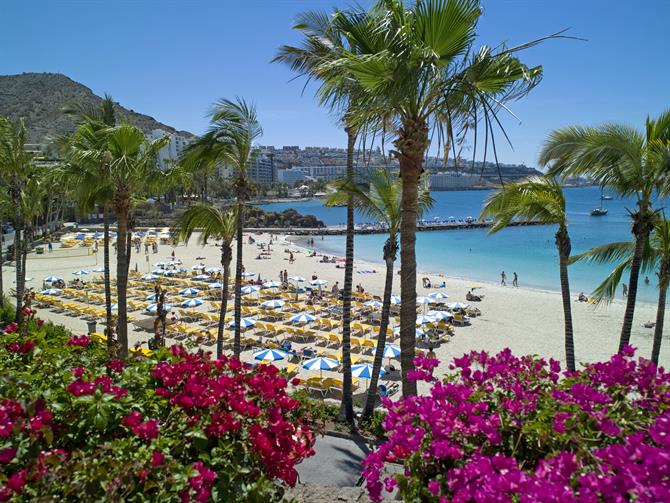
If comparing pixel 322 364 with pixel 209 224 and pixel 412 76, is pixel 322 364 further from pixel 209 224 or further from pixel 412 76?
pixel 412 76

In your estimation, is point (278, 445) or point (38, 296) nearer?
point (278, 445)

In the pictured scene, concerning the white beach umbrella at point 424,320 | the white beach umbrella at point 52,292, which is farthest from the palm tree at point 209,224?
the white beach umbrella at point 52,292

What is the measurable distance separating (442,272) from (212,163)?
36.4 meters

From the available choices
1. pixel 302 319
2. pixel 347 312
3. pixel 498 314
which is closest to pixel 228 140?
pixel 347 312

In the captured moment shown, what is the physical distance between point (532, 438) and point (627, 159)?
621cm

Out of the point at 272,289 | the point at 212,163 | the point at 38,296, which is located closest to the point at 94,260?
the point at 38,296

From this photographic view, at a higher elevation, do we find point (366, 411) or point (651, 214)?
point (651, 214)

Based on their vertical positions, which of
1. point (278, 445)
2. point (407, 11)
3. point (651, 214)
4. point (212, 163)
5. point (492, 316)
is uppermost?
point (407, 11)

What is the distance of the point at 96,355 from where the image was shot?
177 inches

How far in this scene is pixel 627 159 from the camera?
24.0 ft

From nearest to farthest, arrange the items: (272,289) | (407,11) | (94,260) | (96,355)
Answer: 1. (96,355)
2. (407,11)
3. (272,289)
4. (94,260)

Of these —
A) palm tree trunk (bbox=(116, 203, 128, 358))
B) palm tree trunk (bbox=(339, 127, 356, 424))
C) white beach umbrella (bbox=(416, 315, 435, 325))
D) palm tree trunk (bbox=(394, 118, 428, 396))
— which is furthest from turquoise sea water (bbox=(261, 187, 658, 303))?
palm tree trunk (bbox=(394, 118, 428, 396))

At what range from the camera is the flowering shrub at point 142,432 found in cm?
249

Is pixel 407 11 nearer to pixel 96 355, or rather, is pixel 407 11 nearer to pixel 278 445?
pixel 278 445
